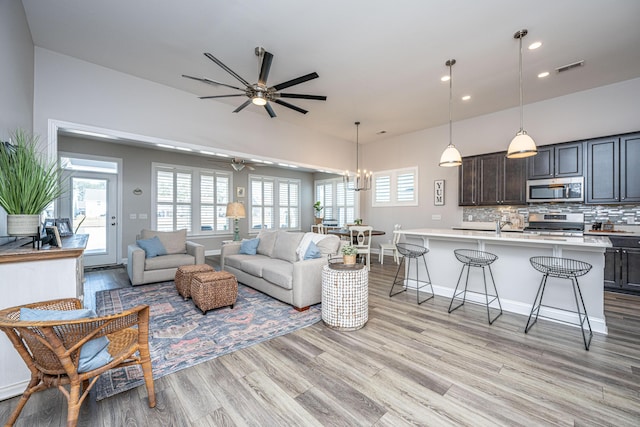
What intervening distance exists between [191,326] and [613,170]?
254 inches

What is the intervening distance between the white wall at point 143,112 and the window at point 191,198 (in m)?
2.73

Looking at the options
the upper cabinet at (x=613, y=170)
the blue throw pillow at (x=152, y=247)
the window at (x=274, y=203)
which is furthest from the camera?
the window at (x=274, y=203)

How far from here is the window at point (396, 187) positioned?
6918 mm

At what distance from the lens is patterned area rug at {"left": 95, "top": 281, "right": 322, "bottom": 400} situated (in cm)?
215

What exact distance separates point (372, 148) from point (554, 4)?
526 cm

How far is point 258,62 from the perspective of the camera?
3.81 metres

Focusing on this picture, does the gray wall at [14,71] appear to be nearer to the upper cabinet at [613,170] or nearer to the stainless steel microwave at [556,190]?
the stainless steel microwave at [556,190]

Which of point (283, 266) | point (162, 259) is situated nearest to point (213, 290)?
point (283, 266)

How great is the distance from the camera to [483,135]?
5762mm

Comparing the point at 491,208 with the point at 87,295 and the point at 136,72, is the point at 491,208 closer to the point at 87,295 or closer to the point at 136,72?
the point at 136,72

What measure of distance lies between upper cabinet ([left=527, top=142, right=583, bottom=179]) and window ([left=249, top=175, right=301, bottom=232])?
6924 mm

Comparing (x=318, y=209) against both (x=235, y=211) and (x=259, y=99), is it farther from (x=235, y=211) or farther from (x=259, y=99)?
(x=259, y=99)

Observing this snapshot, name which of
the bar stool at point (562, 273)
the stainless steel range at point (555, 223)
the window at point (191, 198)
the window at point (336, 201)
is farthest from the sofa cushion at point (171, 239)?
the stainless steel range at point (555, 223)

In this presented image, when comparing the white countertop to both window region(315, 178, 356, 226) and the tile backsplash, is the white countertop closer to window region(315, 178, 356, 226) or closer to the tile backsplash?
the tile backsplash
